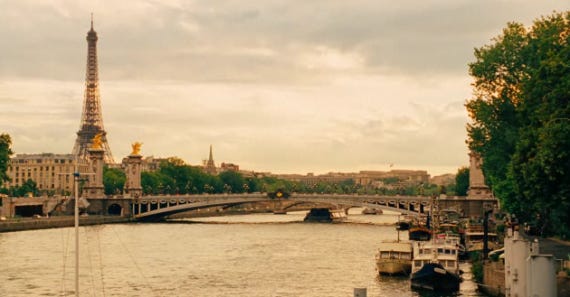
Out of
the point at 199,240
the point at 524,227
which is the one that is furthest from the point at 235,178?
the point at 524,227

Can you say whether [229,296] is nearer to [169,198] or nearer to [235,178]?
[169,198]

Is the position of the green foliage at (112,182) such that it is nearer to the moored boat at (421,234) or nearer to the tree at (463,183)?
the tree at (463,183)

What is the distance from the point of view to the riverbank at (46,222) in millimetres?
86562

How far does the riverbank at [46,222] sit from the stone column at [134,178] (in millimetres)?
11699

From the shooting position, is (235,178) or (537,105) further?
(235,178)

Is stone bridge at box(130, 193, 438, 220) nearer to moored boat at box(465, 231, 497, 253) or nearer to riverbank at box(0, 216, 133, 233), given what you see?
riverbank at box(0, 216, 133, 233)

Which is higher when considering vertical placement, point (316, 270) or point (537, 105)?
point (537, 105)

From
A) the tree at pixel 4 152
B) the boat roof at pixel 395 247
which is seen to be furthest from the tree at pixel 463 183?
the boat roof at pixel 395 247

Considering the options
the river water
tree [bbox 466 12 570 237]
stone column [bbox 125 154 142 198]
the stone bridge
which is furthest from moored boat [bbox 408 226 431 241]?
stone column [bbox 125 154 142 198]

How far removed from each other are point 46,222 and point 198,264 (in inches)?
1598

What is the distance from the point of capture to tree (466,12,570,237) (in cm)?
3516

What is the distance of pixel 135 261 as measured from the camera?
193 feet

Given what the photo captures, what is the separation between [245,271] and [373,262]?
30.1 ft

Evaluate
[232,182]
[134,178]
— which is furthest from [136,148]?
[232,182]
